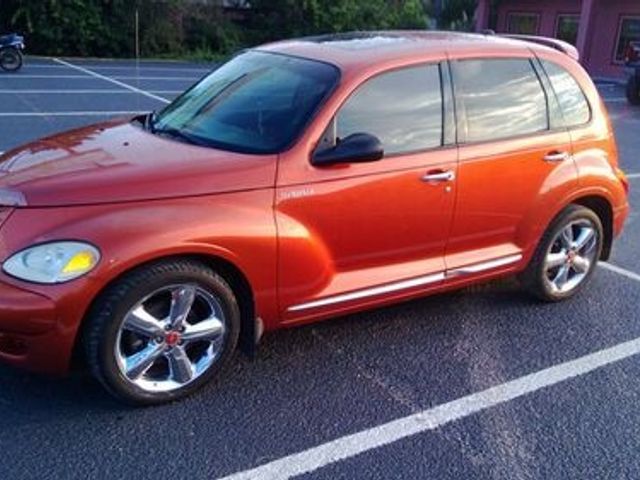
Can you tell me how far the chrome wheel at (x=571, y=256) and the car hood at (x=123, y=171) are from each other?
7.28 ft

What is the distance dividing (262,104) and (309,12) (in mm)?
23096

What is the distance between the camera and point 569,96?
179 inches

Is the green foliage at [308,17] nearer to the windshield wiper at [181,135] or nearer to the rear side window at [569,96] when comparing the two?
the rear side window at [569,96]

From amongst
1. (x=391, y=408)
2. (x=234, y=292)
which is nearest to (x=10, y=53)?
(x=234, y=292)

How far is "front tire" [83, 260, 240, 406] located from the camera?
3057 mm

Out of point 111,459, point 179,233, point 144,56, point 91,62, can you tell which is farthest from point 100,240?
point 144,56

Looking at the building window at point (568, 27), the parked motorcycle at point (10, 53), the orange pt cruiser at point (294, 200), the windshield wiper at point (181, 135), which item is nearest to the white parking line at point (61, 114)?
the parked motorcycle at point (10, 53)

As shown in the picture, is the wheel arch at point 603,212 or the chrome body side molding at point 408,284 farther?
the wheel arch at point 603,212

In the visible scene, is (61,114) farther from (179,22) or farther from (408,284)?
(179,22)

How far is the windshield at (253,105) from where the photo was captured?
3580mm

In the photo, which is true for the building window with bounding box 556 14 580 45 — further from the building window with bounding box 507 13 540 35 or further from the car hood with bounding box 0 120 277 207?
the car hood with bounding box 0 120 277 207

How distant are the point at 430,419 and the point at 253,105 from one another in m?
1.89

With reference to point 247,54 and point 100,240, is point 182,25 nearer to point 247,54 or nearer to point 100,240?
point 247,54

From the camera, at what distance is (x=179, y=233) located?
10.1 feet
